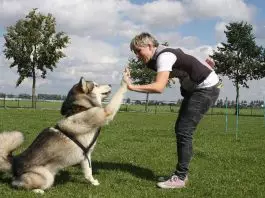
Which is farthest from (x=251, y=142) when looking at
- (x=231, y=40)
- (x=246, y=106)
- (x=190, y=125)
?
(x=246, y=106)

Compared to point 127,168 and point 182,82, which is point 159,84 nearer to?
point 182,82

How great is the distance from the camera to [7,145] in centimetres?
764

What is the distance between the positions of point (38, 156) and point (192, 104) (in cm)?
266

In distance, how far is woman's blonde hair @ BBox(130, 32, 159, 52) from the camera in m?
7.44

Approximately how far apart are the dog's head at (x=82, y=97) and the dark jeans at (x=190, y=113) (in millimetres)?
1443

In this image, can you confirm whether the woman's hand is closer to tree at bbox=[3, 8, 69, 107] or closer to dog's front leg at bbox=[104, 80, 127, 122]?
dog's front leg at bbox=[104, 80, 127, 122]

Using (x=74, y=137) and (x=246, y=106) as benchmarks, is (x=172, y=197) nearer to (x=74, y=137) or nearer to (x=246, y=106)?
(x=74, y=137)

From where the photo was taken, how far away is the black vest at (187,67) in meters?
7.55

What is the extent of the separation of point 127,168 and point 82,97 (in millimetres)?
2861

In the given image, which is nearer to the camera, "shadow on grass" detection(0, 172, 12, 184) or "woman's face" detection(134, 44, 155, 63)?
"woman's face" detection(134, 44, 155, 63)

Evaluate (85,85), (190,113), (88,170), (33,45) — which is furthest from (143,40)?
(33,45)

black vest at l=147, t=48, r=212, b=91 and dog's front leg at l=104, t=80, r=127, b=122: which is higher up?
black vest at l=147, t=48, r=212, b=91

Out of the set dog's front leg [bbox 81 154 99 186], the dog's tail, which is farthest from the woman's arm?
the dog's tail

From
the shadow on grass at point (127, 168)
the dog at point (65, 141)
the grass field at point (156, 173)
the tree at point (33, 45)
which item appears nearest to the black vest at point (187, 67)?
the dog at point (65, 141)
